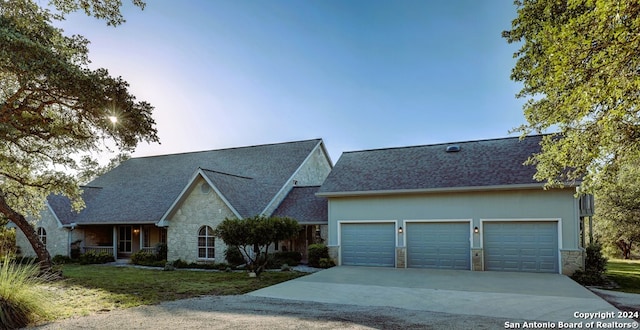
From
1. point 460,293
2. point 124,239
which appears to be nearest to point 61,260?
point 124,239

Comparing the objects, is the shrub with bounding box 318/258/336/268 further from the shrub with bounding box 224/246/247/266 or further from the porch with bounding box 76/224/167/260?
the porch with bounding box 76/224/167/260

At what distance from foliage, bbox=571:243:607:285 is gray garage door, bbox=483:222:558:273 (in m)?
0.94

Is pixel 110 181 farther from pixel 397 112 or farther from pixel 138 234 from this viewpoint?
pixel 397 112

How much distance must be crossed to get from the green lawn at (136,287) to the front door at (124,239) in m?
8.17

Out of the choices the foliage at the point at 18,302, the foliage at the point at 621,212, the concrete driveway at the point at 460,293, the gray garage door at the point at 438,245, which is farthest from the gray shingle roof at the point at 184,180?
the foliage at the point at 621,212

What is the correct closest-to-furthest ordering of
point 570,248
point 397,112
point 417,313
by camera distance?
point 417,313 → point 570,248 → point 397,112

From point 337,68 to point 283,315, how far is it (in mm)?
12855

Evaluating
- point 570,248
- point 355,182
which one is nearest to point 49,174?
point 355,182

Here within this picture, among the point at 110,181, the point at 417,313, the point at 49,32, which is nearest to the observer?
the point at 417,313

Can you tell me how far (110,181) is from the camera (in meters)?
28.0

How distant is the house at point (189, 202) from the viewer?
1942 centimetres

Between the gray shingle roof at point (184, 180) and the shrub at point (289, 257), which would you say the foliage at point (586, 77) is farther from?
the gray shingle roof at point (184, 180)

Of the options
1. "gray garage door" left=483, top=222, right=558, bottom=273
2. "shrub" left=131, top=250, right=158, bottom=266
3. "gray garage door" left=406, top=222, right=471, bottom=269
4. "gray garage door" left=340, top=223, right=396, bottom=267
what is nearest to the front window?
"shrub" left=131, top=250, right=158, bottom=266

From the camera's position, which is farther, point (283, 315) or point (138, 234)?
point (138, 234)
